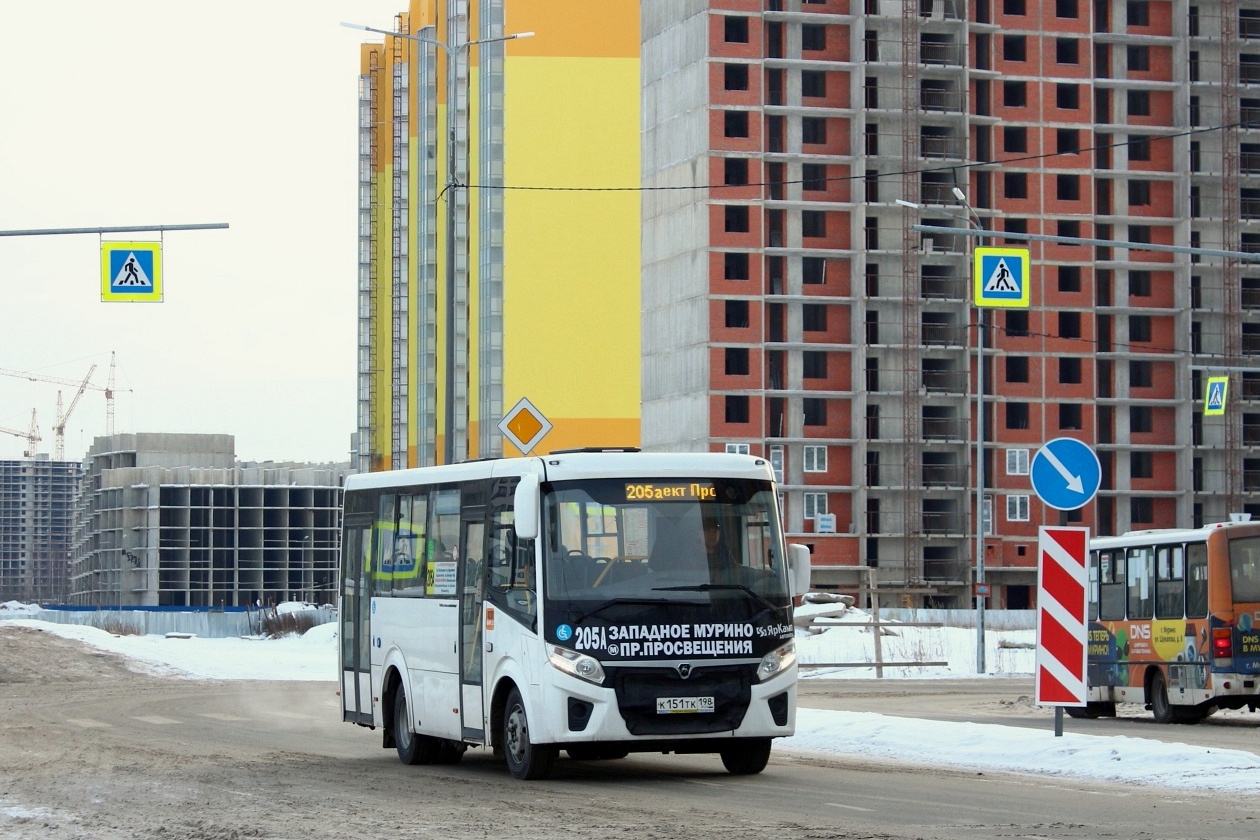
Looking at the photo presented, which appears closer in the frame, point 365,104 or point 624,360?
point 624,360

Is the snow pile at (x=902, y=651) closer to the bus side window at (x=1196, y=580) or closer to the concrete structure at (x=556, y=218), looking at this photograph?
the bus side window at (x=1196, y=580)

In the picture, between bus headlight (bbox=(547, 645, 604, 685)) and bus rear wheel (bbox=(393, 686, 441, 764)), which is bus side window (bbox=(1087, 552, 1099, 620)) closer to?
bus rear wheel (bbox=(393, 686, 441, 764))

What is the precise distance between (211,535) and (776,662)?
169673mm

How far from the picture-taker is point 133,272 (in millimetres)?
32688

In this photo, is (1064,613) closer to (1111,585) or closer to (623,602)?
(623,602)

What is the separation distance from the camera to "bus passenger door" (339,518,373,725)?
2084 cm

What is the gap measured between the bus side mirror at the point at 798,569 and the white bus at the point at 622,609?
0.06 ft

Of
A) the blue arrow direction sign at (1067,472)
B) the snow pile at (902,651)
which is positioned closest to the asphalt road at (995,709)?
the snow pile at (902,651)

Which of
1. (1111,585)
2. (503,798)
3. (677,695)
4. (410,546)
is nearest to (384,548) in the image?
(410,546)

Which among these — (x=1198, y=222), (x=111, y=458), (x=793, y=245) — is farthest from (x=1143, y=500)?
(x=111, y=458)

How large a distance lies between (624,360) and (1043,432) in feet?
68.2

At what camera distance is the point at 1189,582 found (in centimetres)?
2850

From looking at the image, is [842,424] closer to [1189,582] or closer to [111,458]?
[1189,582]

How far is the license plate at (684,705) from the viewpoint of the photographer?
53.5 feet
